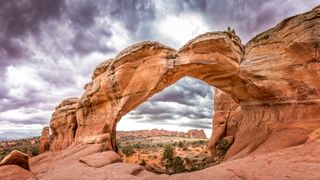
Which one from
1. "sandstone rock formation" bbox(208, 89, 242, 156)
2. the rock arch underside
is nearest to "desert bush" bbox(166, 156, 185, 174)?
"sandstone rock formation" bbox(208, 89, 242, 156)

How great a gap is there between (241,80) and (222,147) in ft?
36.4

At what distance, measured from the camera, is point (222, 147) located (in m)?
28.8

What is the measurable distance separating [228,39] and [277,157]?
29.6 ft

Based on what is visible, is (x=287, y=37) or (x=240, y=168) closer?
(x=240, y=168)

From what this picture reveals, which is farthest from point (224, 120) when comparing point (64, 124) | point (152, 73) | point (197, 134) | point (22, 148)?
point (197, 134)

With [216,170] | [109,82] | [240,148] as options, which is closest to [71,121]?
[109,82]

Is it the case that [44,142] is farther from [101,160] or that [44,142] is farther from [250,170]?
[250,170]

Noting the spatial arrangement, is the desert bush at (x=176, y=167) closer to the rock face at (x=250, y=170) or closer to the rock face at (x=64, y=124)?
the rock face at (x=64, y=124)

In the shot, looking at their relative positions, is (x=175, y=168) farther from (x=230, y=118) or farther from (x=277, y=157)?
(x=277, y=157)

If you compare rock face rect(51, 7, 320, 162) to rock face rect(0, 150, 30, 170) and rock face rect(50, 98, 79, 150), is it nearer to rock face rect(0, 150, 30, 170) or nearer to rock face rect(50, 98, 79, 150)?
rock face rect(50, 98, 79, 150)

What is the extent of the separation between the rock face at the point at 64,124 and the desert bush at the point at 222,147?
14353 millimetres

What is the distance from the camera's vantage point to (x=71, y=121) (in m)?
26.2

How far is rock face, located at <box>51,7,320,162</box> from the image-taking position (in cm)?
1511

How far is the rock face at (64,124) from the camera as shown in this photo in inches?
1019
